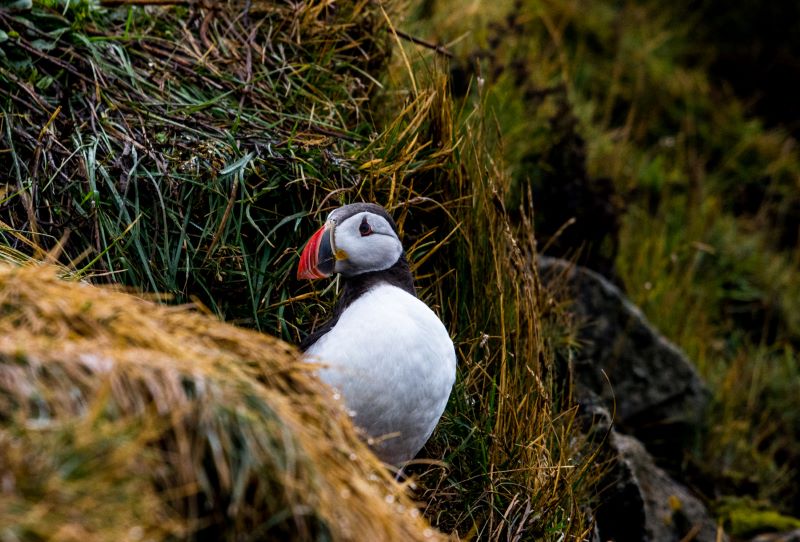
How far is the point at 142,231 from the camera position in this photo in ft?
11.3

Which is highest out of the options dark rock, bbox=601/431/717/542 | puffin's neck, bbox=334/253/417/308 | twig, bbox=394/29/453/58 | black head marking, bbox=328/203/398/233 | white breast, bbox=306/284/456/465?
twig, bbox=394/29/453/58

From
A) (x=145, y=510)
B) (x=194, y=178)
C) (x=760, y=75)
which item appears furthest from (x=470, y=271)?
(x=760, y=75)

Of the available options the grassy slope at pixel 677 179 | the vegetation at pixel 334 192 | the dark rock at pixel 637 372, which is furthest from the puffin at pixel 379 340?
the dark rock at pixel 637 372

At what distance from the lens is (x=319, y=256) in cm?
307

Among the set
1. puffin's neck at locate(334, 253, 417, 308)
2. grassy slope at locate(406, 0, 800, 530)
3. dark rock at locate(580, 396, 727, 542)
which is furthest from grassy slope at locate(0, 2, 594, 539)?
grassy slope at locate(406, 0, 800, 530)

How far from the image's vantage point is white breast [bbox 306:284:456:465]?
2.84 metres

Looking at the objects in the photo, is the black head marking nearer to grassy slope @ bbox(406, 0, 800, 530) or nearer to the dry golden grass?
the dry golden grass

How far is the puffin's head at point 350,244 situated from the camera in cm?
307

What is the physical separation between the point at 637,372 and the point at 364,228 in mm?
2589

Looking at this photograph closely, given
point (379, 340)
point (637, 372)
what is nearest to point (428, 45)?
point (379, 340)

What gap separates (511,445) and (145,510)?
6.33 feet

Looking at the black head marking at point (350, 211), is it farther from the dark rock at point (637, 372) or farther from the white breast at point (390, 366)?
the dark rock at point (637, 372)

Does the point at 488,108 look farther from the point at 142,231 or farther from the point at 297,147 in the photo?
the point at 142,231

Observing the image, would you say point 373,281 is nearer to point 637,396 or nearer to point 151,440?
point 151,440
